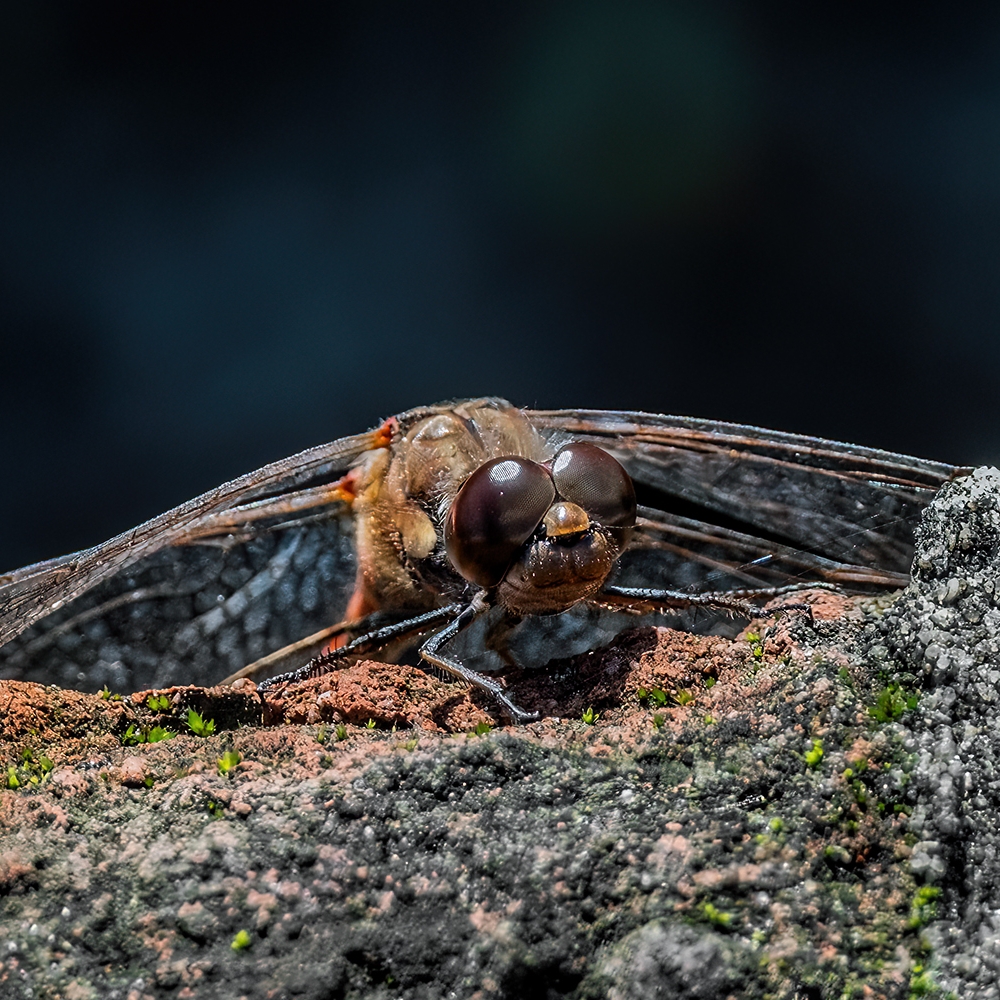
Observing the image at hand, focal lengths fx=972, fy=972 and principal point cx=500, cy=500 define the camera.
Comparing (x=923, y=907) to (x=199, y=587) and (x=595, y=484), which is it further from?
(x=199, y=587)

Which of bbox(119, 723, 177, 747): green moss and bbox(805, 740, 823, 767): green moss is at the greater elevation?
bbox(805, 740, 823, 767): green moss

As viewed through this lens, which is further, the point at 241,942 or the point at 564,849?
the point at 564,849

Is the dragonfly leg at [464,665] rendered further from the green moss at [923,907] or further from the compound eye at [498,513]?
the green moss at [923,907]

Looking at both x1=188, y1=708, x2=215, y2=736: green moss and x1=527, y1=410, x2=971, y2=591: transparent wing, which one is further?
x1=527, y1=410, x2=971, y2=591: transparent wing

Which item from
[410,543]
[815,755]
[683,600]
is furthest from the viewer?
[410,543]

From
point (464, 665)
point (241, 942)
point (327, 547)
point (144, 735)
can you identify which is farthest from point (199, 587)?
point (241, 942)

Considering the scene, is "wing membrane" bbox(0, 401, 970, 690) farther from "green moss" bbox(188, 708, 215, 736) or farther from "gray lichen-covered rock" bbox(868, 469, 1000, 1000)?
"green moss" bbox(188, 708, 215, 736)

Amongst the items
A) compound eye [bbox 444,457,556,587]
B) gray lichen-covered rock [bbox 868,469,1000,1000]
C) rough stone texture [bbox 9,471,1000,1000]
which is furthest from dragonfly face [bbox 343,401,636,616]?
gray lichen-covered rock [bbox 868,469,1000,1000]

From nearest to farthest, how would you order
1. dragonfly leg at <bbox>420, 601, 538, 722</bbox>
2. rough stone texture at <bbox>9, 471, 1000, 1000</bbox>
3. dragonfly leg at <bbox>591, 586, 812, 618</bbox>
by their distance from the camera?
rough stone texture at <bbox>9, 471, 1000, 1000</bbox> < dragonfly leg at <bbox>420, 601, 538, 722</bbox> < dragonfly leg at <bbox>591, 586, 812, 618</bbox>
